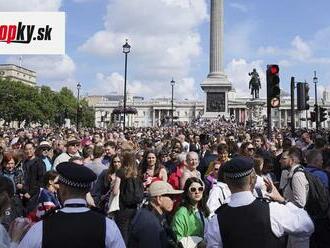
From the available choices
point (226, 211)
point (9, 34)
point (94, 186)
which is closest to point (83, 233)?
point (226, 211)

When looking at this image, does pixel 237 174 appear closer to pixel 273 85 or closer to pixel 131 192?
pixel 131 192

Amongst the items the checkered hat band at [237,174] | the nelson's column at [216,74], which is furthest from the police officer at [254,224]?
the nelson's column at [216,74]

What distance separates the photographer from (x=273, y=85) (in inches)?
545

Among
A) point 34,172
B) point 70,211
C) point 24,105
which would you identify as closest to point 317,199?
point 70,211

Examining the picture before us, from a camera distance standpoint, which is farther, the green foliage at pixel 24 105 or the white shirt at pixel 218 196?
the green foliage at pixel 24 105

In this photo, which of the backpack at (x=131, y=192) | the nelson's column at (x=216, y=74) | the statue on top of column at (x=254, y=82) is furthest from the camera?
the nelson's column at (x=216, y=74)

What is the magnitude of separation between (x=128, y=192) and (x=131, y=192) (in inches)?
1.9

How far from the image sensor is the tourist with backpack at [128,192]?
28.1ft

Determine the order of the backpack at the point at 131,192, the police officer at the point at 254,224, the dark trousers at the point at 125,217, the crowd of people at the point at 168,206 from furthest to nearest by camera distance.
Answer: the dark trousers at the point at 125,217 → the backpack at the point at 131,192 → the police officer at the point at 254,224 → the crowd of people at the point at 168,206

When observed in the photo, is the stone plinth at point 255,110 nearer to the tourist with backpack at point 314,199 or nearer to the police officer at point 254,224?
the tourist with backpack at point 314,199

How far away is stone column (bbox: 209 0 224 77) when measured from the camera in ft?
237

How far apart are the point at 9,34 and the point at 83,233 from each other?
43.0 feet

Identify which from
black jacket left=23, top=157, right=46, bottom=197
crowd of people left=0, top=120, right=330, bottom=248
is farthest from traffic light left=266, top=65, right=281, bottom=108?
black jacket left=23, top=157, right=46, bottom=197

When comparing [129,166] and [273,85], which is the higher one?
[273,85]
